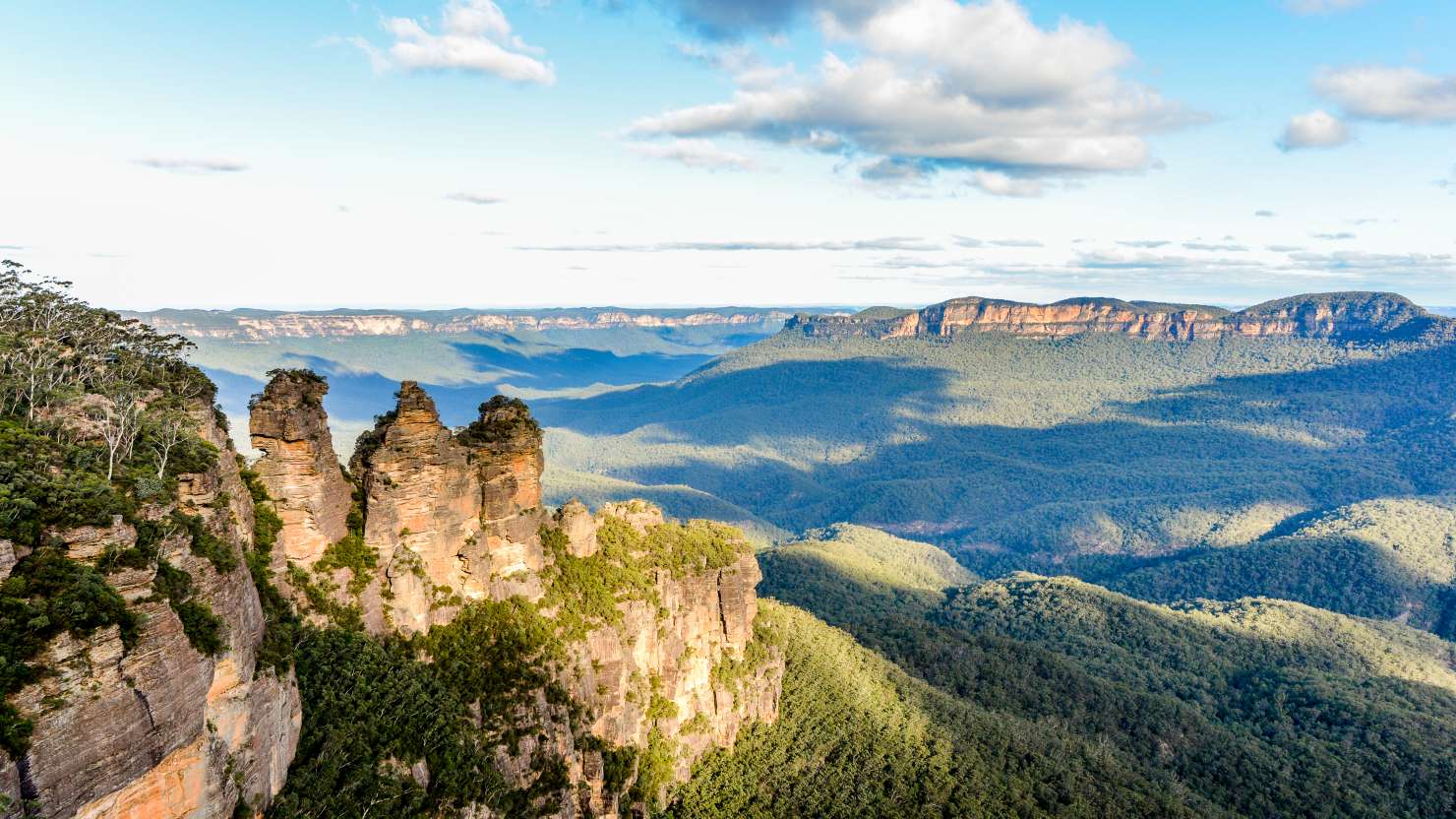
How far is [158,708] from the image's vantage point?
63.4 feet

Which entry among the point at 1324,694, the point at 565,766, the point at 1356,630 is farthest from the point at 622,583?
the point at 1356,630

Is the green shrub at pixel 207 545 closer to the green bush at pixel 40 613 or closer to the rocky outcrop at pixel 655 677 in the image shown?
the green bush at pixel 40 613

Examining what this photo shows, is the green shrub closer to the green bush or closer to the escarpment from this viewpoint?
the green bush

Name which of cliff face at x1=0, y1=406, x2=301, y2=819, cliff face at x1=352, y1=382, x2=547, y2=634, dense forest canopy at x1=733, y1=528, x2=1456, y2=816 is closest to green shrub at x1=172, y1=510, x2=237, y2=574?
cliff face at x1=0, y1=406, x2=301, y2=819

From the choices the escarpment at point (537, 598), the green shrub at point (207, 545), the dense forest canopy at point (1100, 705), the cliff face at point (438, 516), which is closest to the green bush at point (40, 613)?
the green shrub at point (207, 545)

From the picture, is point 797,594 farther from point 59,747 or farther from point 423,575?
A: point 59,747

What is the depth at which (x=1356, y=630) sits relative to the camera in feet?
407

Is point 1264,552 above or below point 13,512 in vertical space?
below

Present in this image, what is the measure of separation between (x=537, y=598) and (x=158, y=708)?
25902 millimetres

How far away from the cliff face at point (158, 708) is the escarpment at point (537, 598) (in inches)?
289

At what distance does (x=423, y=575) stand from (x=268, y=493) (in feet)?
28.2

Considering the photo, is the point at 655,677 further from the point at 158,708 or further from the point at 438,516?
the point at 158,708

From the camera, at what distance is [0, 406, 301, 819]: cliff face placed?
668 inches

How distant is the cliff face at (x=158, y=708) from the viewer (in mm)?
16969
